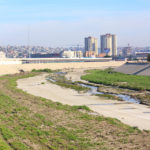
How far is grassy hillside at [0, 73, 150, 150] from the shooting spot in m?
12.0

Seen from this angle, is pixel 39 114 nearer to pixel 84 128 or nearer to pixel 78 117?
pixel 78 117

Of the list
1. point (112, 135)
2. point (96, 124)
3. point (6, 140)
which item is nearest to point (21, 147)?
point (6, 140)

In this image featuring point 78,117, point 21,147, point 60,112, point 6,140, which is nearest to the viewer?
point 21,147

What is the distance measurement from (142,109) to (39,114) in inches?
311

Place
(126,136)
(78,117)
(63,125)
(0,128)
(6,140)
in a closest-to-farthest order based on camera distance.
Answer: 1. (6,140)
2. (126,136)
3. (0,128)
4. (63,125)
5. (78,117)

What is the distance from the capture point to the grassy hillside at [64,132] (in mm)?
12039

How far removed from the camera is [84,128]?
1516 centimetres

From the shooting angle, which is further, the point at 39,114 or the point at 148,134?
the point at 39,114

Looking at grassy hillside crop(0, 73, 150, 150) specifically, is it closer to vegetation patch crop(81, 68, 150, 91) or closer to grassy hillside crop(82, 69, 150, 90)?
vegetation patch crop(81, 68, 150, 91)

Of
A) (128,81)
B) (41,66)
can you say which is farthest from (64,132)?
(41,66)

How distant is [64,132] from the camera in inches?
558

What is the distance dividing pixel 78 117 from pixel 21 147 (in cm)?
695

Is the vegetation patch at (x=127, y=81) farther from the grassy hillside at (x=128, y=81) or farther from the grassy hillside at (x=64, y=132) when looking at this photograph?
the grassy hillside at (x=64, y=132)

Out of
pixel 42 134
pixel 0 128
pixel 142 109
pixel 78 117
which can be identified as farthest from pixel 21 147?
pixel 142 109
